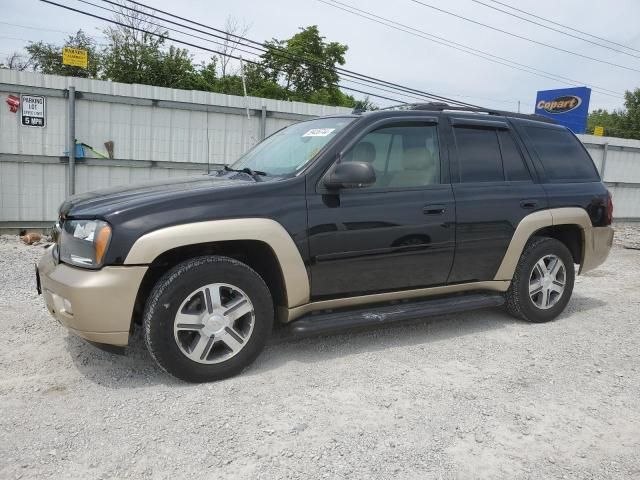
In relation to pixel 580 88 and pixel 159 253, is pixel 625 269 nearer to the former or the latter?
pixel 159 253

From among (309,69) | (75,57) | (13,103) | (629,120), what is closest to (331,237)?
(13,103)

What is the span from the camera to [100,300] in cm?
303

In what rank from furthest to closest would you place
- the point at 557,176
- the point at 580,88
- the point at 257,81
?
the point at 257,81 → the point at 580,88 → the point at 557,176

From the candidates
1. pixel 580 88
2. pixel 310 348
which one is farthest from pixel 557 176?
pixel 580 88

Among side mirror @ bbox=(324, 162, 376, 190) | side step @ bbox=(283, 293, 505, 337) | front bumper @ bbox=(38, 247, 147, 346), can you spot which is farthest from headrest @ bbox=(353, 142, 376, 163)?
front bumper @ bbox=(38, 247, 147, 346)

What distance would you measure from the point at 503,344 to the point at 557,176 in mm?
1722

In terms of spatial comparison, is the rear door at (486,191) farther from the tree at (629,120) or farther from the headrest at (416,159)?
the tree at (629,120)

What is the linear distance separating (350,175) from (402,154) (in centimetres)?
79

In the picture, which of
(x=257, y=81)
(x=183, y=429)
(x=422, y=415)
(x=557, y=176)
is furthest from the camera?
(x=257, y=81)

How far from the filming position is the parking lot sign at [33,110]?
27.5 feet

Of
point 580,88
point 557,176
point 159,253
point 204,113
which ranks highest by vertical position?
point 580,88

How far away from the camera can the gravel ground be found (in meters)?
2.53

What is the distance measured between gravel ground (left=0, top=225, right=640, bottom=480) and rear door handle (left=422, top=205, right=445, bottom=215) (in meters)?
1.05

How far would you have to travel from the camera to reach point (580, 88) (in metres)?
27.9
